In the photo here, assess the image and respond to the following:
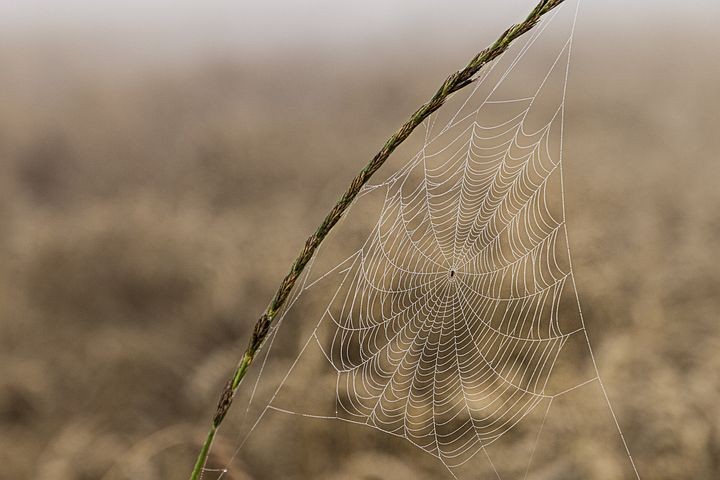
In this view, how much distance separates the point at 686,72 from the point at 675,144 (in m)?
1.26

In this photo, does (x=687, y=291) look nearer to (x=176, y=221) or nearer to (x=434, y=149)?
(x=434, y=149)

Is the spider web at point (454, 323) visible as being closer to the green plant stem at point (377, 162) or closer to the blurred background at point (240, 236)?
the blurred background at point (240, 236)

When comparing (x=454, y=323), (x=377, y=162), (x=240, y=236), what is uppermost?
(x=240, y=236)

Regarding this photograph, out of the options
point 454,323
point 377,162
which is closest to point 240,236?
point 454,323

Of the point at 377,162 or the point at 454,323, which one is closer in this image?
the point at 377,162

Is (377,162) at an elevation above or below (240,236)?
below

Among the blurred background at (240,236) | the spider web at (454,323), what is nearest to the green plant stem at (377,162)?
the blurred background at (240,236)

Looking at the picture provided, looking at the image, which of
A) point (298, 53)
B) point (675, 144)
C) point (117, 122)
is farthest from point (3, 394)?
point (298, 53)

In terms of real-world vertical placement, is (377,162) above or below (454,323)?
below

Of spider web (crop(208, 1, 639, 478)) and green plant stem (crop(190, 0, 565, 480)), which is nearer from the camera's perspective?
green plant stem (crop(190, 0, 565, 480))

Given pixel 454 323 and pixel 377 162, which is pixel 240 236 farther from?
pixel 377 162

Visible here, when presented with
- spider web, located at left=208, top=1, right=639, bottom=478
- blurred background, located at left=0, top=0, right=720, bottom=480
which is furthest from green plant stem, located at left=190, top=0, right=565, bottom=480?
spider web, located at left=208, top=1, right=639, bottom=478

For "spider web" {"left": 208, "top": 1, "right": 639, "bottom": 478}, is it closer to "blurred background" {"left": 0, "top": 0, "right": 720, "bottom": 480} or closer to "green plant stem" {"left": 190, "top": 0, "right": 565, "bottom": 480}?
"blurred background" {"left": 0, "top": 0, "right": 720, "bottom": 480}

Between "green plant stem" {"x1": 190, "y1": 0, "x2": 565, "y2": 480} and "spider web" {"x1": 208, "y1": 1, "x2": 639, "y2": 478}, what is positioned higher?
"spider web" {"x1": 208, "y1": 1, "x2": 639, "y2": 478}
